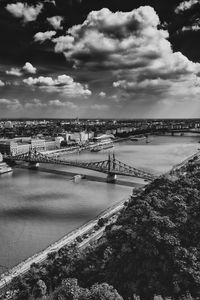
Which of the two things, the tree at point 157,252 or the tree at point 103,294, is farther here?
the tree at point 157,252

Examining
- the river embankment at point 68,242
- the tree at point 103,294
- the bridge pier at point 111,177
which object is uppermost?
the tree at point 103,294

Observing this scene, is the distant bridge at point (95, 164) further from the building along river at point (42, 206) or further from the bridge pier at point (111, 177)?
the building along river at point (42, 206)

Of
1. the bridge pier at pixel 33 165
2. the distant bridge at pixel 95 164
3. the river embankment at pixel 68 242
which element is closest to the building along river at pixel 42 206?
the river embankment at pixel 68 242

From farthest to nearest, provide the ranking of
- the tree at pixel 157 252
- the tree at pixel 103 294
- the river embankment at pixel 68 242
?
1. the river embankment at pixel 68 242
2. the tree at pixel 157 252
3. the tree at pixel 103 294

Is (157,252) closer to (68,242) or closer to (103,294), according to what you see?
(103,294)

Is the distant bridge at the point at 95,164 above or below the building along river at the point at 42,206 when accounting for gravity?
above

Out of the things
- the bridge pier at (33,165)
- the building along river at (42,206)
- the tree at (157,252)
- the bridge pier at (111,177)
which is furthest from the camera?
the bridge pier at (33,165)

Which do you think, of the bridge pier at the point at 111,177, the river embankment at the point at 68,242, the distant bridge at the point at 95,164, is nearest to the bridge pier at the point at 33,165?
the distant bridge at the point at 95,164

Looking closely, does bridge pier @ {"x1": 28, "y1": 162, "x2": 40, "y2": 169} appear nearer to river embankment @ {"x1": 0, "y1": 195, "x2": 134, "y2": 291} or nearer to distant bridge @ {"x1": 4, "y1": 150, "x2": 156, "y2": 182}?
distant bridge @ {"x1": 4, "y1": 150, "x2": 156, "y2": 182}
